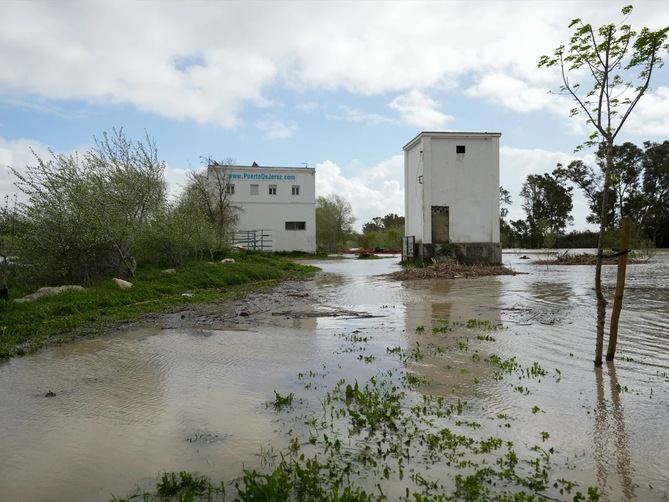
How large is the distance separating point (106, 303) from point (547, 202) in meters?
76.3

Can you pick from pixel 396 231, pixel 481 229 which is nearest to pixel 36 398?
pixel 481 229

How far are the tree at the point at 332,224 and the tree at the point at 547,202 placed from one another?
26520 millimetres

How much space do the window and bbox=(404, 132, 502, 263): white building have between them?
22.8 metres

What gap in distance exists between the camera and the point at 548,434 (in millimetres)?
4422

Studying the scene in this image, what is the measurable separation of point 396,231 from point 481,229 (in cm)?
4056

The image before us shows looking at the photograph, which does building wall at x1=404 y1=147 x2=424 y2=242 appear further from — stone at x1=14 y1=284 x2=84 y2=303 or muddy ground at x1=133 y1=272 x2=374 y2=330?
stone at x1=14 y1=284 x2=84 y2=303

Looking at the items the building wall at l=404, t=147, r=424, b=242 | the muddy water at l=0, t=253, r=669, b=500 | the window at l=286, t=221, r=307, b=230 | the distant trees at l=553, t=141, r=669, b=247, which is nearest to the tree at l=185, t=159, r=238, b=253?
the window at l=286, t=221, r=307, b=230

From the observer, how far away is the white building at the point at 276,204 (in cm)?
5053

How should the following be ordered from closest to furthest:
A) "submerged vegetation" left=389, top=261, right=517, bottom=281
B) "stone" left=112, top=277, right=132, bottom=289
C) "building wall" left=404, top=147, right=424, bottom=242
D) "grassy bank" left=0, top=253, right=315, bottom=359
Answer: "grassy bank" left=0, top=253, right=315, bottom=359
"stone" left=112, top=277, right=132, bottom=289
"submerged vegetation" left=389, top=261, right=517, bottom=281
"building wall" left=404, top=147, right=424, bottom=242

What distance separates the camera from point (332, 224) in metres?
64.9

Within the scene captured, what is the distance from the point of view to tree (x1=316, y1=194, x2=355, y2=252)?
64250 millimetres

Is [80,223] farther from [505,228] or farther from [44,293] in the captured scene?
[505,228]

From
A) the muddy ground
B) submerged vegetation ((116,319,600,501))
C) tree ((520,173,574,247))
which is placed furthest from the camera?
tree ((520,173,574,247))

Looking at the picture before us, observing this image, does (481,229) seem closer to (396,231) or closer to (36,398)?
(36,398)
